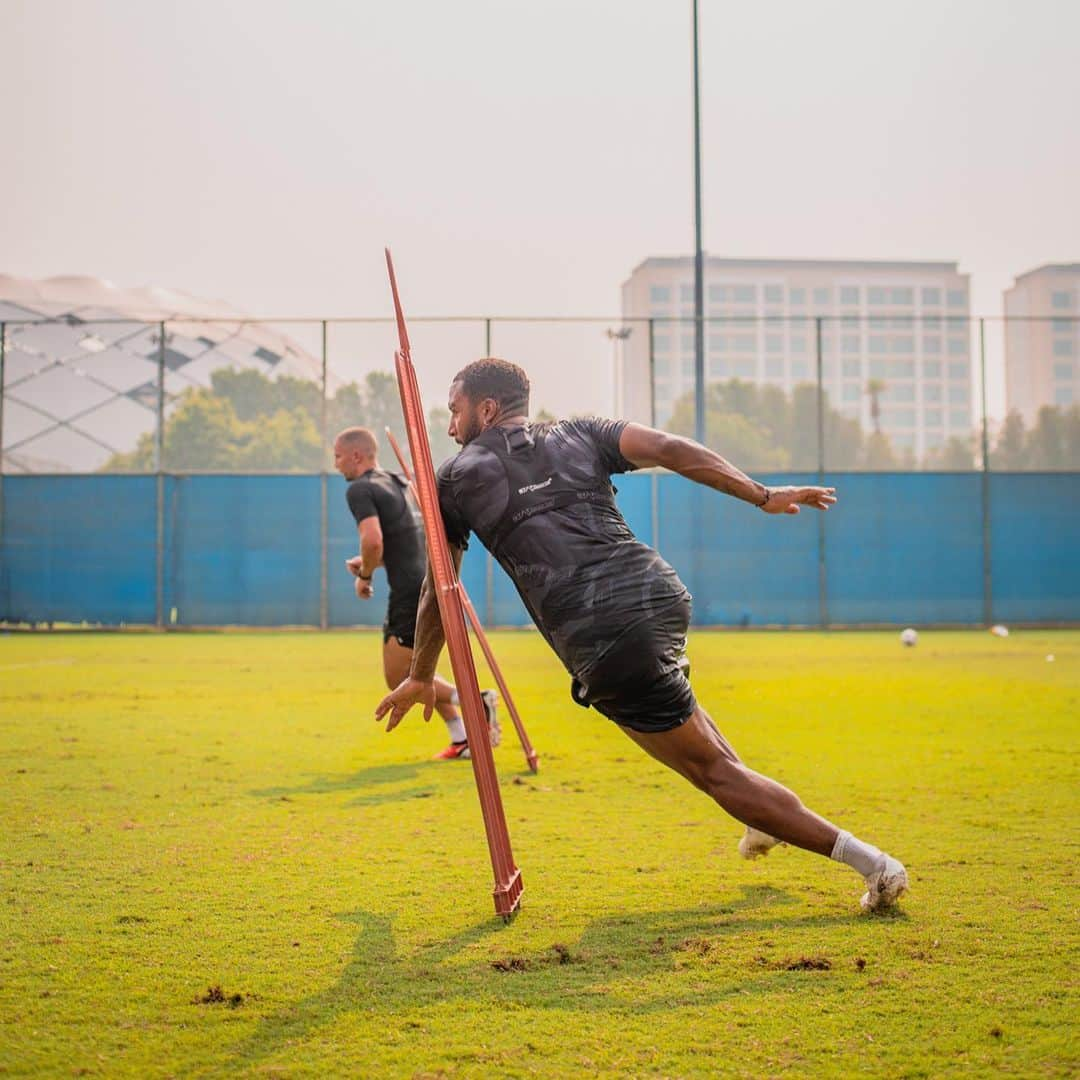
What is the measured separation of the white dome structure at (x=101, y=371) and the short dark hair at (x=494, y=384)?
24111mm

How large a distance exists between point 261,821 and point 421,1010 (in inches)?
125

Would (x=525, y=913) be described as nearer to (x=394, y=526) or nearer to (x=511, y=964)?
(x=511, y=964)

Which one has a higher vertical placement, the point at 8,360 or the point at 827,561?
the point at 8,360

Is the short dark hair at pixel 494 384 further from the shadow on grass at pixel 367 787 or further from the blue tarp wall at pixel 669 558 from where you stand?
the blue tarp wall at pixel 669 558

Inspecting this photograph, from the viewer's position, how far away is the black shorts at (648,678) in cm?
466

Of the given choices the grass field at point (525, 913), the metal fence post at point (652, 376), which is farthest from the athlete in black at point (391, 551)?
the metal fence post at point (652, 376)

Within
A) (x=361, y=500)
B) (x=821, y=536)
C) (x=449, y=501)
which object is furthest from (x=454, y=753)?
(x=821, y=536)

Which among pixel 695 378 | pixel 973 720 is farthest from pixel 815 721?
pixel 695 378

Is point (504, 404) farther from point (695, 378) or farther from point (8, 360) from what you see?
point (8, 360)

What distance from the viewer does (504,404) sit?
5.08 metres

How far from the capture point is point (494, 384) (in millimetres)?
5090

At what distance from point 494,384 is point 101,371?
30475 millimetres

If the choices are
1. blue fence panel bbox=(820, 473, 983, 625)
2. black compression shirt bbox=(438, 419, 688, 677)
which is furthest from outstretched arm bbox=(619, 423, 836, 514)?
blue fence panel bbox=(820, 473, 983, 625)

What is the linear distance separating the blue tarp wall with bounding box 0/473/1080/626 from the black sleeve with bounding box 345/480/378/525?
17337 mm
